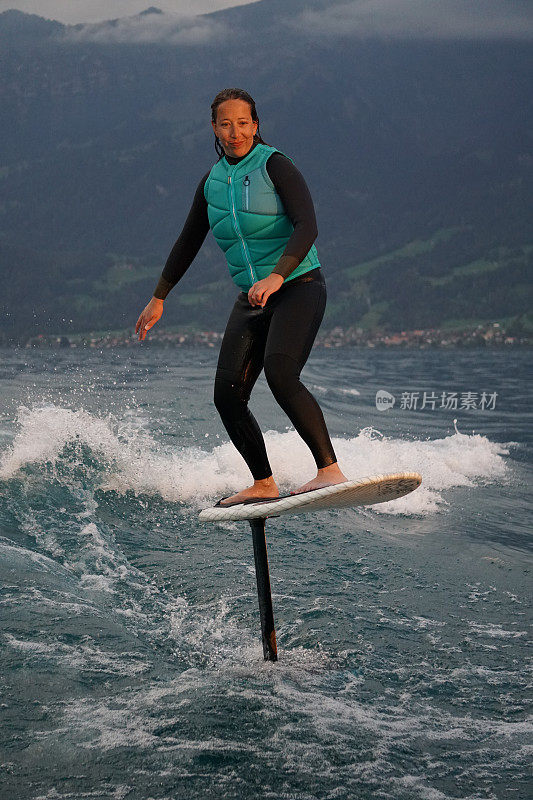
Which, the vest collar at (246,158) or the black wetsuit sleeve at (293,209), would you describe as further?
the vest collar at (246,158)

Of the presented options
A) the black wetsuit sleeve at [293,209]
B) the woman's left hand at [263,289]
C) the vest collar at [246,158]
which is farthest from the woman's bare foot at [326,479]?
the vest collar at [246,158]

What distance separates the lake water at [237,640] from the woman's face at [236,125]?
11.2 ft

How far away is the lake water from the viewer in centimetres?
429

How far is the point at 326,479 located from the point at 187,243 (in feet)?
6.72

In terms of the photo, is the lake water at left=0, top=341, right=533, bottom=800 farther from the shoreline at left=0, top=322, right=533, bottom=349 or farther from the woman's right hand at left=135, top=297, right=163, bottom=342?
the shoreline at left=0, top=322, right=533, bottom=349

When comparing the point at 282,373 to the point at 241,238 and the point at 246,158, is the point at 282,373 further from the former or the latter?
the point at 246,158

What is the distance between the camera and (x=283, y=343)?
4.89 meters

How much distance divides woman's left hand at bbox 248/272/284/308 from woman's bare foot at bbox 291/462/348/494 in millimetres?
1116

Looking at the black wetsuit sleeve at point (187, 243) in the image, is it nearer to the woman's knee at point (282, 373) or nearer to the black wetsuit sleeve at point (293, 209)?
the black wetsuit sleeve at point (293, 209)

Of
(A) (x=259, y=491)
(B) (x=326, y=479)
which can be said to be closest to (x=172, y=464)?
(A) (x=259, y=491)

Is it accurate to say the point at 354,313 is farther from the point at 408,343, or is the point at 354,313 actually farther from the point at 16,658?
the point at 16,658

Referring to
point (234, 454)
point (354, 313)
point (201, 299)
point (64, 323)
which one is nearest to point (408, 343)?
point (354, 313)

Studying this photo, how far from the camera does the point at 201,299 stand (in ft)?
612

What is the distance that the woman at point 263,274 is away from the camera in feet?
16.0
